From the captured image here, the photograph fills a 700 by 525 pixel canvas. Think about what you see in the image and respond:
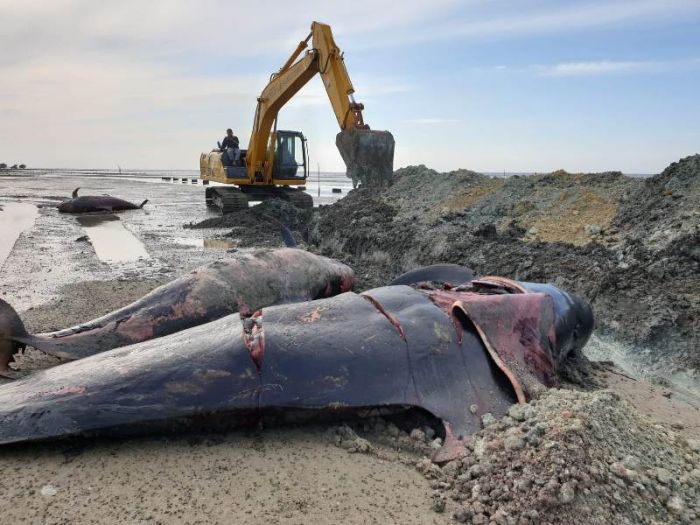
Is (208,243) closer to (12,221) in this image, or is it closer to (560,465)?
(12,221)

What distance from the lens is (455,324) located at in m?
3.58

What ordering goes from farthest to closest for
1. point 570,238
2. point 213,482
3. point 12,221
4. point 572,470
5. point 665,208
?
point 12,221
point 570,238
point 665,208
point 213,482
point 572,470

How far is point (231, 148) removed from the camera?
59.7 feet

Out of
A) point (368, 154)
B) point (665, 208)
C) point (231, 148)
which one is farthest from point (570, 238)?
point (231, 148)

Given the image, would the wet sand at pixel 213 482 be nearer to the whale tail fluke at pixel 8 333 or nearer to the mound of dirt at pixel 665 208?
the whale tail fluke at pixel 8 333

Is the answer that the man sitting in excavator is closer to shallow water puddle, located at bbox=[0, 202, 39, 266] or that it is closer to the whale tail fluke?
shallow water puddle, located at bbox=[0, 202, 39, 266]

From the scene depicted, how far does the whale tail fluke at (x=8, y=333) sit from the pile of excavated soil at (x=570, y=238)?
4.27 m

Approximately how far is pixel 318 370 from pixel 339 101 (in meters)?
11.1

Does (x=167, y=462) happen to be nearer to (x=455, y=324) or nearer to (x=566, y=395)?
(x=455, y=324)

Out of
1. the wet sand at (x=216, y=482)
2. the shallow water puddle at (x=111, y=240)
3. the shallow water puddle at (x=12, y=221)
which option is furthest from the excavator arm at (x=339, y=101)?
the wet sand at (x=216, y=482)

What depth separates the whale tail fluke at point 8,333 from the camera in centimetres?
377

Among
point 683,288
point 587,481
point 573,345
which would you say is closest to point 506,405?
point 587,481

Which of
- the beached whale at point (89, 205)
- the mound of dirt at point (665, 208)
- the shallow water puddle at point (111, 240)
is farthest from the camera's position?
the beached whale at point (89, 205)

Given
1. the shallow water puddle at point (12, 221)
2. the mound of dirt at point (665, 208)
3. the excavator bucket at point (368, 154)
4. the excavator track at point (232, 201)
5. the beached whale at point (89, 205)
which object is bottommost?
the shallow water puddle at point (12, 221)
